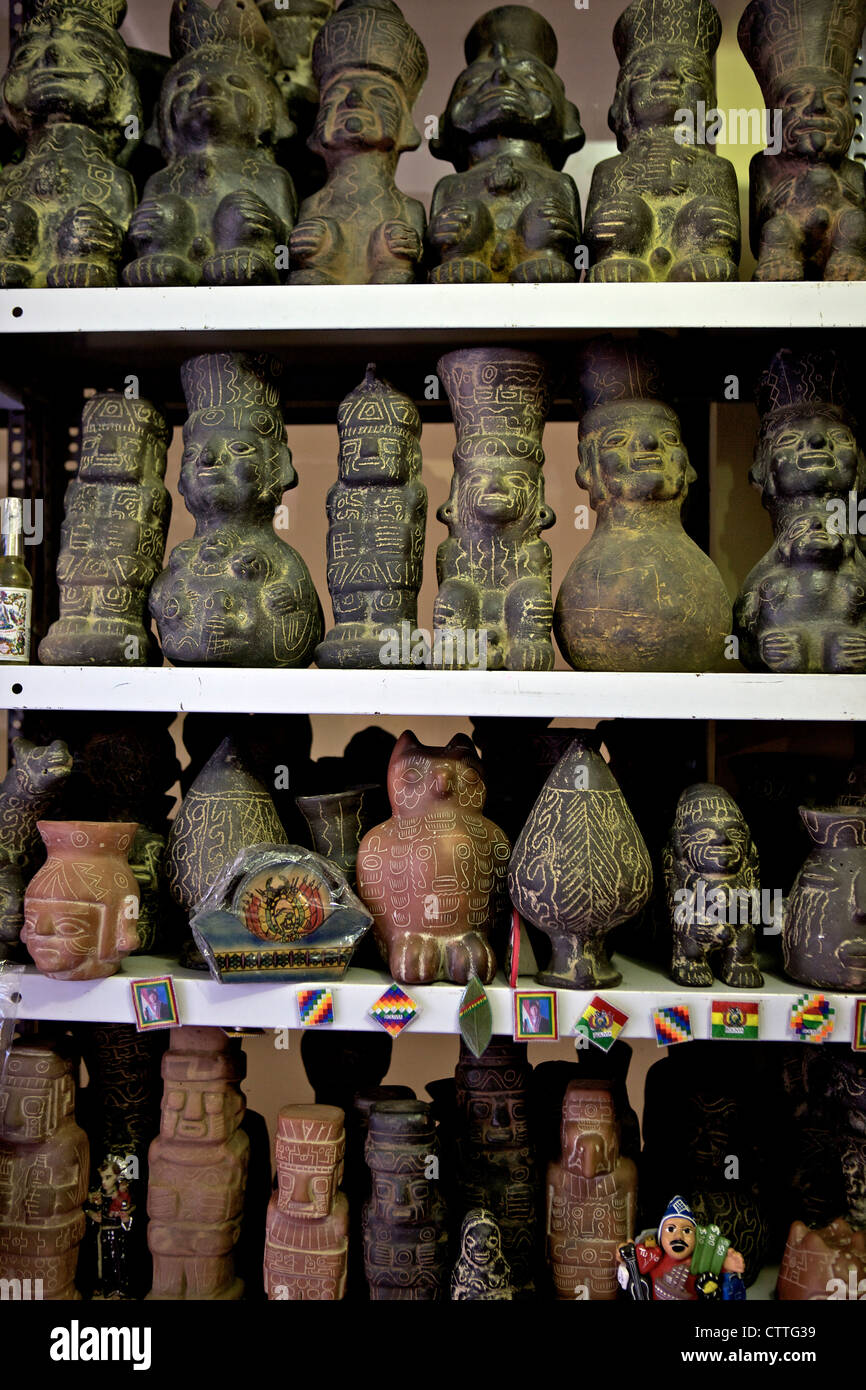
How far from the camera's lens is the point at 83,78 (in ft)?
5.92

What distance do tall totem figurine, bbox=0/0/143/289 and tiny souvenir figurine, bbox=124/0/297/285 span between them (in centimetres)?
7

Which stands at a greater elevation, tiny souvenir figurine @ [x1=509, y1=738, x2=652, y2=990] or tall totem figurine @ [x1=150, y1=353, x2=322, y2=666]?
tall totem figurine @ [x1=150, y1=353, x2=322, y2=666]

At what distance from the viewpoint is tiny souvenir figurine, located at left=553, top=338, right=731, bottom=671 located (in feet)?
5.32

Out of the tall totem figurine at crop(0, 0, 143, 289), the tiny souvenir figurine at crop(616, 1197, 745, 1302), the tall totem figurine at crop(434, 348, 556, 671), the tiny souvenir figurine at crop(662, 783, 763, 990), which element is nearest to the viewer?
the tiny souvenir figurine at crop(616, 1197, 745, 1302)

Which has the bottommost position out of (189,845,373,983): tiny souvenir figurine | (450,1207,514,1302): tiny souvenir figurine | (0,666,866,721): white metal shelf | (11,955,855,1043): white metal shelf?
(450,1207,514,1302): tiny souvenir figurine

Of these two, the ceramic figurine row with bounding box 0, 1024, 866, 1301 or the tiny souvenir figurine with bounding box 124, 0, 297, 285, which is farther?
the tiny souvenir figurine with bounding box 124, 0, 297, 285

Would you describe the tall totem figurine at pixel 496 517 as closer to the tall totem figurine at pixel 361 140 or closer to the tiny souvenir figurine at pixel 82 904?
the tall totem figurine at pixel 361 140

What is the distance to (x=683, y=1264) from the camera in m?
1.44

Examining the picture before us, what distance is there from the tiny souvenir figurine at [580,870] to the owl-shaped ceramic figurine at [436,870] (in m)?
0.09

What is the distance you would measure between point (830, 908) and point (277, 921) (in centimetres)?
83

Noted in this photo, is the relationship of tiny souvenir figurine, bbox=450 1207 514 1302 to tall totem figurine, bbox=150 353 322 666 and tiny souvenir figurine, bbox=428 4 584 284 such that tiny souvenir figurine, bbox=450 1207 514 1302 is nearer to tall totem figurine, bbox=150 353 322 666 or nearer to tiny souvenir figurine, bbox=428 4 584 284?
tall totem figurine, bbox=150 353 322 666

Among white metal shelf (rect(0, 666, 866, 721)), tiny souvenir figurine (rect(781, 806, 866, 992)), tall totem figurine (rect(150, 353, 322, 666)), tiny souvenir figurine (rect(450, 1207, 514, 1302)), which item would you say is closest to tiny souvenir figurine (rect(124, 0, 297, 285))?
tall totem figurine (rect(150, 353, 322, 666))
